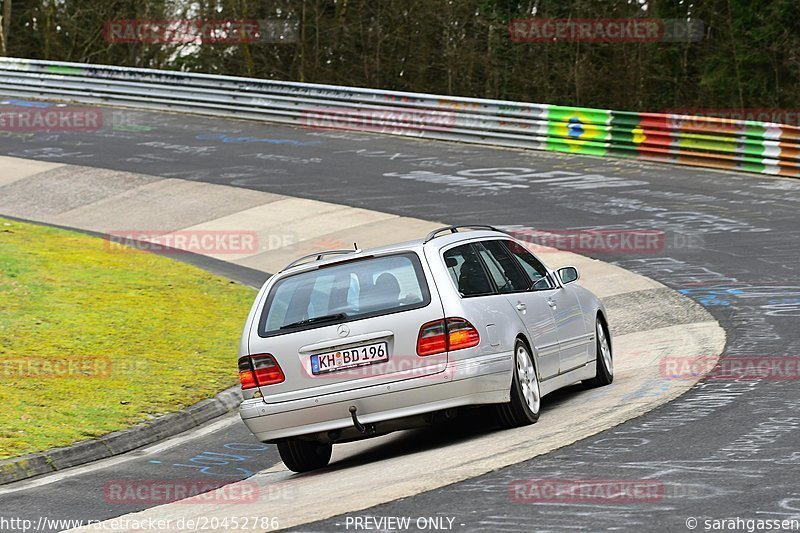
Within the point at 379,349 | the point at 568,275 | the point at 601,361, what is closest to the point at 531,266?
the point at 568,275

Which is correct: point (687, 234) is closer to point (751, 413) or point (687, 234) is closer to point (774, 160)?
point (774, 160)

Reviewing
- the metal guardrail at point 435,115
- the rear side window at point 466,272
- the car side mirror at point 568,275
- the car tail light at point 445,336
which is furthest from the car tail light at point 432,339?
the metal guardrail at point 435,115

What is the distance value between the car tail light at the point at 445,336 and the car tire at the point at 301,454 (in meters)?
1.21

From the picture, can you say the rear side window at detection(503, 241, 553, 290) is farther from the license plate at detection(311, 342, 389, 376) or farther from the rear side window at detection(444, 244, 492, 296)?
the license plate at detection(311, 342, 389, 376)

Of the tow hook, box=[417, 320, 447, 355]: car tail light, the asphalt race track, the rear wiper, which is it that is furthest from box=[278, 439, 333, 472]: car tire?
box=[417, 320, 447, 355]: car tail light

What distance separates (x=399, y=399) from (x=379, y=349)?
36 centimetres

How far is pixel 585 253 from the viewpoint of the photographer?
1859 cm

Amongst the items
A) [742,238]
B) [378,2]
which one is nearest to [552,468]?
[742,238]

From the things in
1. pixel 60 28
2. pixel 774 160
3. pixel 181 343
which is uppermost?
pixel 60 28

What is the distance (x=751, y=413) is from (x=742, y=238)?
10128mm

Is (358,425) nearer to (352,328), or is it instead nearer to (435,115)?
(352,328)

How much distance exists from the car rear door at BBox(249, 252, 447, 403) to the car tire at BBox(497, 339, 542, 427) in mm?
640

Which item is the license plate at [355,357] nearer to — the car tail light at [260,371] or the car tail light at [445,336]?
the car tail light at [445,336]

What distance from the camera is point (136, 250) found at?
2145 centimetres
